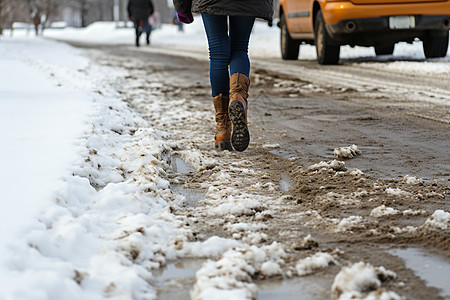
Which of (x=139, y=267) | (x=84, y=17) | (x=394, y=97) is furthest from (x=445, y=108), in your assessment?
(x=84, y=17)

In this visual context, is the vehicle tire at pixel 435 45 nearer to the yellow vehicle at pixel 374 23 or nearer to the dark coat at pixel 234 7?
the yellow vehicle at pixel 374 23

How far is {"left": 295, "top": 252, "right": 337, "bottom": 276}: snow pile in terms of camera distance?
2.01 m

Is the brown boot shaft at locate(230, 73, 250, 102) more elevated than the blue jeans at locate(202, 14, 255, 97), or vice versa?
the blue jeans at locate(202, 14, 255, 97)

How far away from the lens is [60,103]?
5.21m

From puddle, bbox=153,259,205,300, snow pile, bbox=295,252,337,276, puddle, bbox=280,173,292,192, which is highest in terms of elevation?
snow pile, bbox=295,252,337,276

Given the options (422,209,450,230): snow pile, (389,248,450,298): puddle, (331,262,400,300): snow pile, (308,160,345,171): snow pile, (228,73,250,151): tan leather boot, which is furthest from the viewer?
(228,73,250,151): tan leather boot

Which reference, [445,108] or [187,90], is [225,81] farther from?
[187,90]

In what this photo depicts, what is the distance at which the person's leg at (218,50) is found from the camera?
3.89 m

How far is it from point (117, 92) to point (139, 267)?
5.08 metres

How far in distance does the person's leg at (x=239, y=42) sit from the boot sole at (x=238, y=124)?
1.03 ft

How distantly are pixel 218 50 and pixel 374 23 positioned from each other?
543cm

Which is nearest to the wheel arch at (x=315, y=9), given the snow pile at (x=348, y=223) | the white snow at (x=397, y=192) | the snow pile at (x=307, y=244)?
the white snow at (x=397, y=192)

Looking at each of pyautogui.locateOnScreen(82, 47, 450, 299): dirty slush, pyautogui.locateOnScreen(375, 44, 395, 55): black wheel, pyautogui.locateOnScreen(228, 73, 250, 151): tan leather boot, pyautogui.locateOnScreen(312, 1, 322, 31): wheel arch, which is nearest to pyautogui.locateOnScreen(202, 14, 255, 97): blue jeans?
pyautogui.locateOnScreen(228, 73, 250, 151): tan leather boot

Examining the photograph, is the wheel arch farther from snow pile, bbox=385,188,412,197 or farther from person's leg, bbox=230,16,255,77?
snow pile, bbox=385,188,412,197
